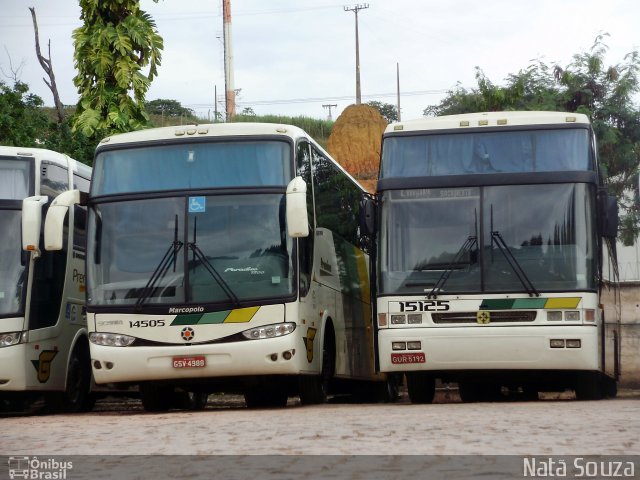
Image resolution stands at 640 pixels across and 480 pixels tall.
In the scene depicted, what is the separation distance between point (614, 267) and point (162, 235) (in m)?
8.10

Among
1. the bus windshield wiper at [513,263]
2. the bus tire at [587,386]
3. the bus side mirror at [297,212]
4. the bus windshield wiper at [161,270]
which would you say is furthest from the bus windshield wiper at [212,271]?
the bus tire at [587,386]

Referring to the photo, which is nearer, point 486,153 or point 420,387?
point 486,153

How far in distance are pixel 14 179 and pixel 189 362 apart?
13.4ft

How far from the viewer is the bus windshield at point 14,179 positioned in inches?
700

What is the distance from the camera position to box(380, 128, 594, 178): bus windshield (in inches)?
658

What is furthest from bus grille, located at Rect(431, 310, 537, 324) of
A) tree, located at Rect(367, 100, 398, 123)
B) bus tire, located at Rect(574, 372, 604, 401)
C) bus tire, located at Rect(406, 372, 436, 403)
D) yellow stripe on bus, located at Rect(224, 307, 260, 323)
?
tree, located at Rect(367, 100, 398, 123)

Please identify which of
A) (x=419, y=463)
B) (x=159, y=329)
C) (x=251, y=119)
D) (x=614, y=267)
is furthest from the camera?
(x=251, y=119)

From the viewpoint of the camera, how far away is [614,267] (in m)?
20.8

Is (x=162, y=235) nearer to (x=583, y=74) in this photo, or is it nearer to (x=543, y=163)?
(x=543, y=163)

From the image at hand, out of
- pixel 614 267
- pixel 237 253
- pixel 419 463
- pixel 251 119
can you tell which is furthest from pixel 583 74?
pixel 251 119

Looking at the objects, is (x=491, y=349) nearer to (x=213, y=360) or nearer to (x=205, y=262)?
(x=213, y=360)

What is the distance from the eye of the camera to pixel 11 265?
681 inches

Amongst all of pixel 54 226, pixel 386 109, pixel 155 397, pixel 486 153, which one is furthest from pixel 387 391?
pixel 386 109

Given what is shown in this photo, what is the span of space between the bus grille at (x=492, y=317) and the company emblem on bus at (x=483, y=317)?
27 mm
